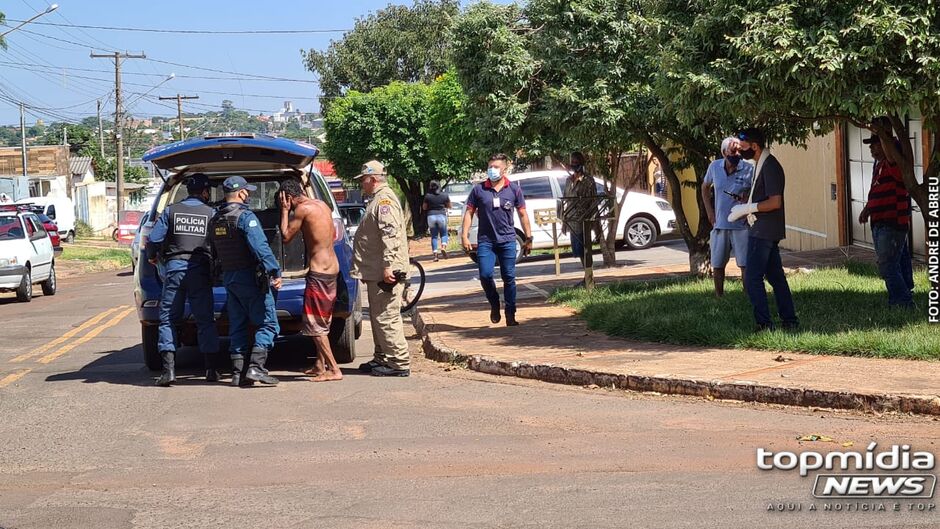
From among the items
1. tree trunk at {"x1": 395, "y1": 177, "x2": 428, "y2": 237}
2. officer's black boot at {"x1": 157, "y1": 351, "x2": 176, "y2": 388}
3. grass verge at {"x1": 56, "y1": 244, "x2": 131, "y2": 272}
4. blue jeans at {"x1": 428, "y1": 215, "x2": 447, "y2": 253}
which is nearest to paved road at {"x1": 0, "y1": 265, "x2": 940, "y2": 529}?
officer's black boot at {"x1": 157, "y1": 351, "x2": 176, "y2": 388}

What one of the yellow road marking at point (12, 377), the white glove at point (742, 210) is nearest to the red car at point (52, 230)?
the yellow road marking at point (12, 377)

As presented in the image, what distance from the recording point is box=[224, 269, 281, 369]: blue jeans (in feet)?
31.4

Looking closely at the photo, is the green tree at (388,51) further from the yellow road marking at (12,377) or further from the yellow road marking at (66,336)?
the yellow road marking at (12,377)

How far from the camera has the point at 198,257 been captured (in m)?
9.69

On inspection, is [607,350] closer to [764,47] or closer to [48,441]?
[764,47]

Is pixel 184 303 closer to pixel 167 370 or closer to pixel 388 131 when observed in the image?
pixel 167 370

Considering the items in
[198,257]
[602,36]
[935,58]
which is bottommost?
[198,257]

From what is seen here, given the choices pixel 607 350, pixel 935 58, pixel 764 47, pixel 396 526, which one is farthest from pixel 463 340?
pixel 396 526

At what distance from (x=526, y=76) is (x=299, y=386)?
23.8 feet

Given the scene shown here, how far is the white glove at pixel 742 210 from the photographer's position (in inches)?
397

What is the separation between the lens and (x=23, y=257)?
2189cm

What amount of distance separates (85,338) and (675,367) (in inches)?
309

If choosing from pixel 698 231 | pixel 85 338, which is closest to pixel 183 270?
pixel 85 338

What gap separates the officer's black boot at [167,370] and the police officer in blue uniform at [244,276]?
491 mm
